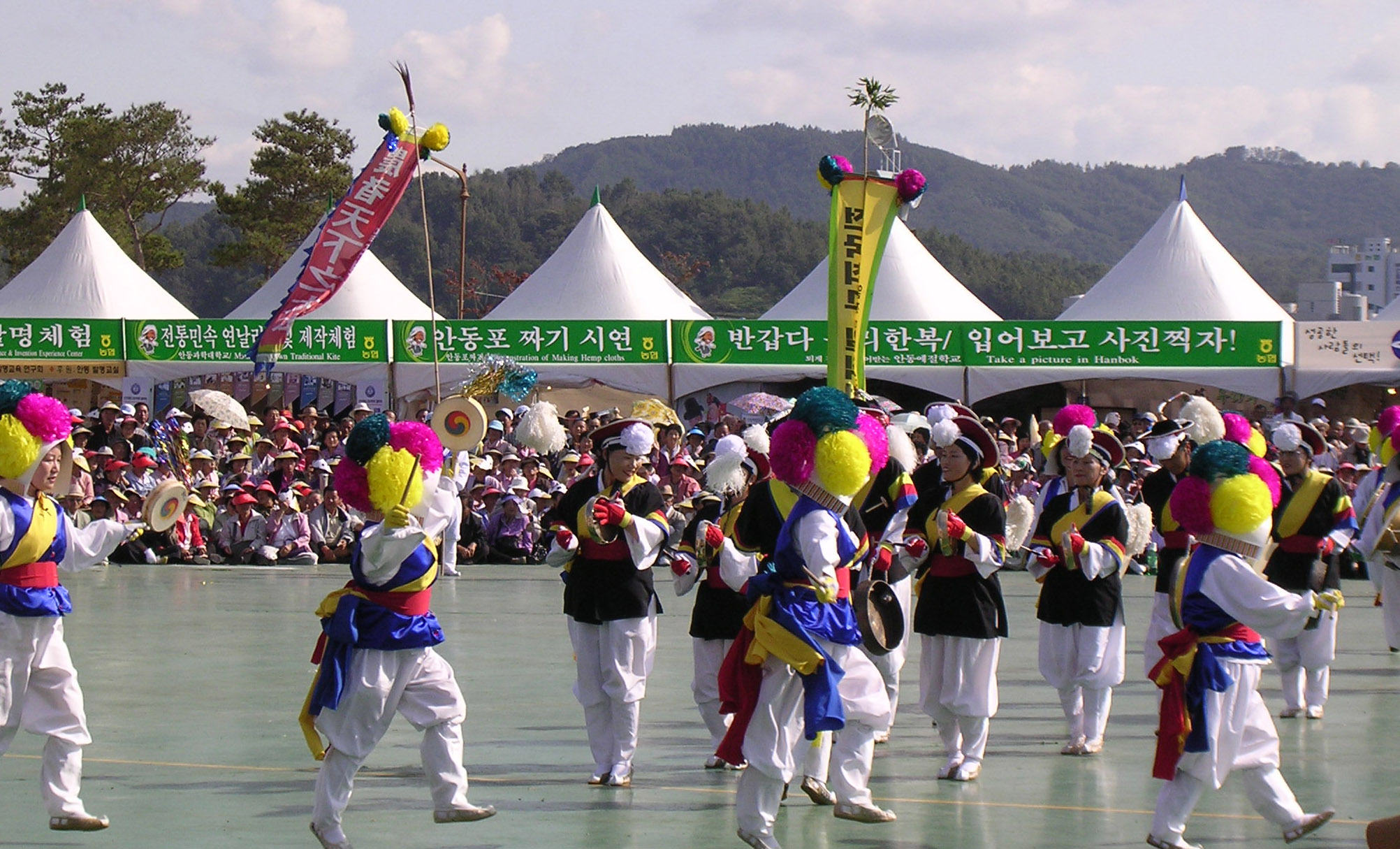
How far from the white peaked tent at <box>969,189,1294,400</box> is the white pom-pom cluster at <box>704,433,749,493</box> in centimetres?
1438

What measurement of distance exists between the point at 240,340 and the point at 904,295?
30.4 ft

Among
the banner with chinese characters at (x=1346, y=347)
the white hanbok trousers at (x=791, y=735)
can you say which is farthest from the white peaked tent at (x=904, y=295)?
the white hanbok trousers at (x=791, y=735)

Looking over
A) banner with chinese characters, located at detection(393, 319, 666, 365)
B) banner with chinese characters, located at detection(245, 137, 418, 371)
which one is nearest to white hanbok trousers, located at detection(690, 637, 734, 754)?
banner with chinese characters, located at detection(245, 137, 418, 371)

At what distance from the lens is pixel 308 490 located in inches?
655

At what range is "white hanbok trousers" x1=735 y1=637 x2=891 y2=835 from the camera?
5.38m

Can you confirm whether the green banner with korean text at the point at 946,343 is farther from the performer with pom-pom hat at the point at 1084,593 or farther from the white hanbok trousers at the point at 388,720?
the white hanbok trousers at the point at 388,720

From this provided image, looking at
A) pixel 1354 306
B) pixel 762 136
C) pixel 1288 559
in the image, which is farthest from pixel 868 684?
pixel 762 136

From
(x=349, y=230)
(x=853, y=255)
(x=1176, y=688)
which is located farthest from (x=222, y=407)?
(x=1176, y=688)

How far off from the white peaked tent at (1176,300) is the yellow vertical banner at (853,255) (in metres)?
10.1

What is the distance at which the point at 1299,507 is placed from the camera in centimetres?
852

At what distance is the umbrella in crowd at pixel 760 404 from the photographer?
19172 mm

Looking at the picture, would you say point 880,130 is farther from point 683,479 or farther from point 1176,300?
point 1176,300

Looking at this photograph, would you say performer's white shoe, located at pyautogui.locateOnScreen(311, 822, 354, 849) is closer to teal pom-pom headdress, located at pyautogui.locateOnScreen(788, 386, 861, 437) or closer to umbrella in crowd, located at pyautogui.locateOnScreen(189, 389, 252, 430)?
teal pom-pom headdress, located at pyautogui.locateOnScreen(788, 386, 861, 437)

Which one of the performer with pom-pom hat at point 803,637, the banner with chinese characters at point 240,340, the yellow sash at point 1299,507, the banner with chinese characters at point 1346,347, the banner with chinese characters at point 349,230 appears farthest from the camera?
the banner with chinese characters at point 240,340
